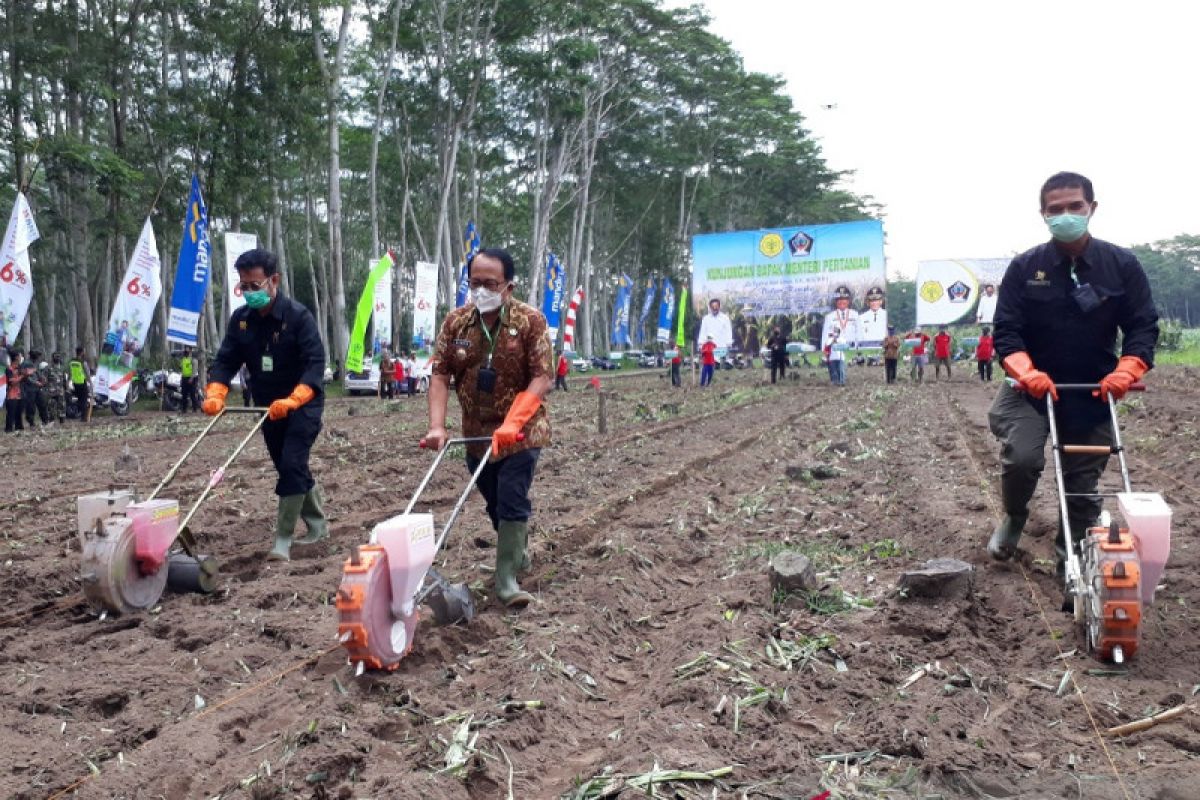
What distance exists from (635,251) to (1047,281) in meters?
49.5

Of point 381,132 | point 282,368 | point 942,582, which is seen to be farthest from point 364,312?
point 942,582

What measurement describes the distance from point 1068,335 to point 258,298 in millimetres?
4685

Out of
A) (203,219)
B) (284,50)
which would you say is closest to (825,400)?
(203,219)

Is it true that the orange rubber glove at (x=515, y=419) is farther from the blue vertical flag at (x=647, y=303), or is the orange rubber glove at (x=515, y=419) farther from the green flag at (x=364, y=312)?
the blue vertical flag at (x=647, y=303)

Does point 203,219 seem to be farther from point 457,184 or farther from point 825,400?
point 457,184

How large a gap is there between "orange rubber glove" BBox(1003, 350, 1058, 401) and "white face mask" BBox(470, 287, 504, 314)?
2550 millimetres

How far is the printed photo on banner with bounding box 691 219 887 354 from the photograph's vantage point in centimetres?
3009

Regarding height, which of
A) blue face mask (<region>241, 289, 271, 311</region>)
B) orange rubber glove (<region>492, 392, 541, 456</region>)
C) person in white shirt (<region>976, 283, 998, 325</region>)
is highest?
person in white shirt (<region>976, 283, 998, 325</region>)

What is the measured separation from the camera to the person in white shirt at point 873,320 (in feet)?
97.3

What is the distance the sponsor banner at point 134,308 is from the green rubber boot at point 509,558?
647 inches

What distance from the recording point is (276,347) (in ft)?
19.9

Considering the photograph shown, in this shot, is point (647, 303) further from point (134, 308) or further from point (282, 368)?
point (282, 368)

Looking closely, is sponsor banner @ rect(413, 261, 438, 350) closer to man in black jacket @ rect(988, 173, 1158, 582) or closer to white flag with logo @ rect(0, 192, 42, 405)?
white flag with logo @ rect(0, 192, 42, 405)

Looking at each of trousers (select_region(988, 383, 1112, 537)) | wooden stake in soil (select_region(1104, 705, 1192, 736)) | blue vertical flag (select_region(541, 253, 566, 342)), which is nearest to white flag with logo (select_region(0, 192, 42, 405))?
trousers (select_region(988, 383, 1112, 537))
